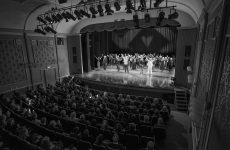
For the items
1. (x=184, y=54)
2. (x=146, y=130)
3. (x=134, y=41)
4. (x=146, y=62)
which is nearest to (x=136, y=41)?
(x=134, y=41)

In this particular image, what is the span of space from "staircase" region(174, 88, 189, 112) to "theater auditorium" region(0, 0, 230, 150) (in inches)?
2.8

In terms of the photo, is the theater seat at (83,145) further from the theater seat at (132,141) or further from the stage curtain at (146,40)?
the stage curtain at (146,40)

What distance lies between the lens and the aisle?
6689mm

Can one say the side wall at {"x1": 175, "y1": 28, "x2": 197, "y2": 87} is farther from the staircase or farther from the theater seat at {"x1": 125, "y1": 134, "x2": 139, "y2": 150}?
the theater seat at {"x1": 125, "y1": 134, "x2": 139, "y2": 150}

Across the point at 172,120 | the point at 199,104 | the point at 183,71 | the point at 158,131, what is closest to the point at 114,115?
the point at 158,131

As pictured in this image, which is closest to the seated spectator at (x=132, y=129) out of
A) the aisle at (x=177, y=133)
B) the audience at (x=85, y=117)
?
the audience at (x=85, y=117)

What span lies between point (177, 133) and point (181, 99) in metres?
4.16

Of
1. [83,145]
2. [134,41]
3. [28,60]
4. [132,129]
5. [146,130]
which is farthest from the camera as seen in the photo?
[134,41]

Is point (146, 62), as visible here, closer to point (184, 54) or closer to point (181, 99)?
point (184, 54)

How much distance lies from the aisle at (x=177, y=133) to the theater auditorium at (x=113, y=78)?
48 mm

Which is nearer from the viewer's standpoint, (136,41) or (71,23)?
(71,23)

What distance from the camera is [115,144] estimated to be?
5359mm

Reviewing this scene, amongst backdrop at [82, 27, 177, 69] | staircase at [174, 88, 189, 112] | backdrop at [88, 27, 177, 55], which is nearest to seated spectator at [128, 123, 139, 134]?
staircase at [174, 88, 189, 112]

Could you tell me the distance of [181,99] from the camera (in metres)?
11.3
